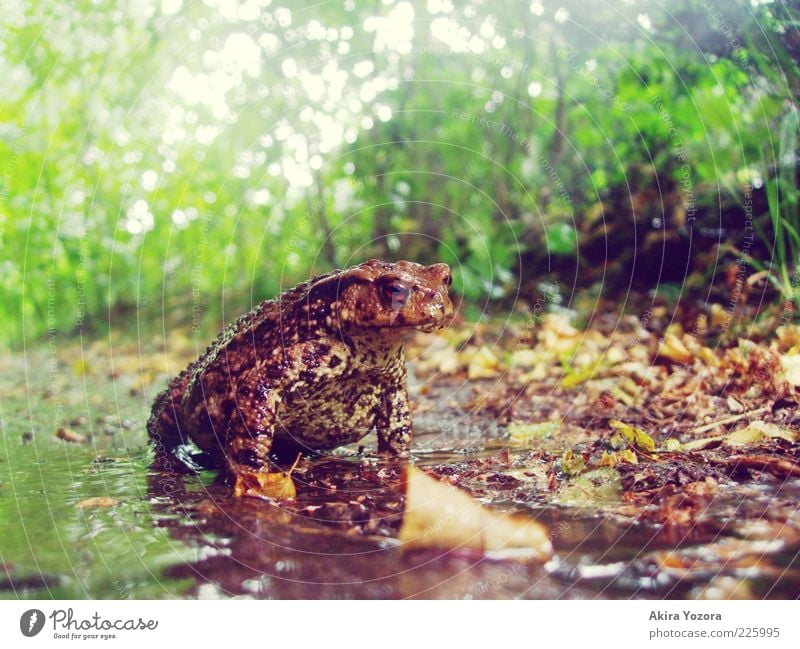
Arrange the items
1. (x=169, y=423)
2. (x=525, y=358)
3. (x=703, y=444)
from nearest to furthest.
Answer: (x=703, y=444), (x=169, y=423), (x=525, y=358)

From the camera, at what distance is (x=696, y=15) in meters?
2.37

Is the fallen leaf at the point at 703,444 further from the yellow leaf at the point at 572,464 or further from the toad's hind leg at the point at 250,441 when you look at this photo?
the toad's hind leg at the point at 250,441

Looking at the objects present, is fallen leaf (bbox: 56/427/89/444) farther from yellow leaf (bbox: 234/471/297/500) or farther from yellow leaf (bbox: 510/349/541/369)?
yellow leaf (bbox: 510/349/541/369)

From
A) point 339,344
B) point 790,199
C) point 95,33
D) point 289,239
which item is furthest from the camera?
point 289,239

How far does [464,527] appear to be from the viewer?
4.27 feet

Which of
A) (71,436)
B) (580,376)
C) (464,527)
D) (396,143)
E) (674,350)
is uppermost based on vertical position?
(396,143)

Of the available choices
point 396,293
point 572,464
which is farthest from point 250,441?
point 572,464

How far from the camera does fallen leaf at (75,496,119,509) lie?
4.82 ft

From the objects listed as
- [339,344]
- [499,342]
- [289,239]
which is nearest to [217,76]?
[289,239]

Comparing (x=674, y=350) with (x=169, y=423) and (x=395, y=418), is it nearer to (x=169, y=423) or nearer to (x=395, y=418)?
(x=395, y=418)

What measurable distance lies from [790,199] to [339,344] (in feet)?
5.88

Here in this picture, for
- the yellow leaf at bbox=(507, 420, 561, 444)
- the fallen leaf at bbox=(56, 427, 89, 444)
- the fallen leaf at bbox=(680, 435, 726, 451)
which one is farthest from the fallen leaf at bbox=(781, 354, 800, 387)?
the fallen leaf at bbox=(56, 427, 89, 444)

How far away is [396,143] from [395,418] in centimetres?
200
